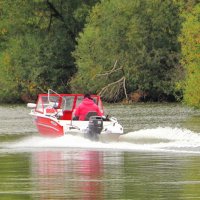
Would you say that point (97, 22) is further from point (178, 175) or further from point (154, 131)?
point (178, 175)

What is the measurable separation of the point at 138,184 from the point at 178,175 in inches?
66.5

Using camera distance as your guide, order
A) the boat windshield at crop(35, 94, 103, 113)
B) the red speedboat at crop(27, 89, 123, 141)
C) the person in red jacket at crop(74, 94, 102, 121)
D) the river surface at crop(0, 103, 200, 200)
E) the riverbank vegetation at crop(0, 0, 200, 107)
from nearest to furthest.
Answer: the river surface at crop(0, 103, 200, 200) → the red speedboat at crop(27, 89, 123, 141) → the person in red jacket at crop(74, 94, 102, 121) → the boat windshield at crop(35, 94, 103, 113) → the riverbank vegetation at crop(0, 0, 200, 107)

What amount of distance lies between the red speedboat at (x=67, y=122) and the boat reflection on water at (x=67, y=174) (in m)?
2.29

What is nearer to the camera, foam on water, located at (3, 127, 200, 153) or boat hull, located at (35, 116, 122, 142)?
foam on water, located at (3, 127, 200, 153)

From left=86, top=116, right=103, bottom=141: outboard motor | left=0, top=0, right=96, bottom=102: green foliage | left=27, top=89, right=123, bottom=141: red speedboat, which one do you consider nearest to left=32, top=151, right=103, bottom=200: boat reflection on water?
left=86, top=116, right=103, bottom=141: outboard motor

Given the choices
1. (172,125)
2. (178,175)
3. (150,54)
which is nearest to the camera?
(178,175)

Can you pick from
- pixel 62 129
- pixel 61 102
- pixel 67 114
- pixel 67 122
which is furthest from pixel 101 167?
pixel 61 102

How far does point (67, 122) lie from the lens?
3559cm

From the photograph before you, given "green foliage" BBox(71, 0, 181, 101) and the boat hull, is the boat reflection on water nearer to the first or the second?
the boat hull

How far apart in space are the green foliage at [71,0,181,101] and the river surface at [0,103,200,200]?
31.1 metres

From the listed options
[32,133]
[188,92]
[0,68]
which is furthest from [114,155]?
[0,68]

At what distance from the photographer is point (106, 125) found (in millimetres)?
33969

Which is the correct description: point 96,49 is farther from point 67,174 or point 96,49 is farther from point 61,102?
point 67,174

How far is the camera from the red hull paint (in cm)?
3527
